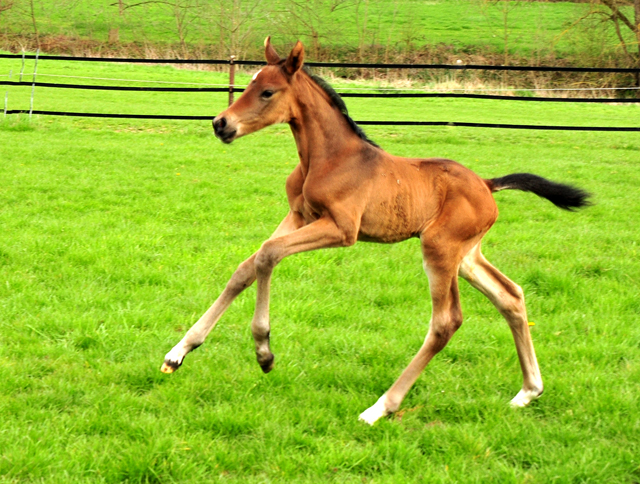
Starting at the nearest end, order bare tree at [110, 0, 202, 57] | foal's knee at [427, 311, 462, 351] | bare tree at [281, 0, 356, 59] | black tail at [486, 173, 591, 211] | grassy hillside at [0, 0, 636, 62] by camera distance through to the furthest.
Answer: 1. foal's knee at [427, 311, 462, 351]
2. black tail at [486, 173, 591, 211]
3. grassy hillside at [0, 0, 636, 62]
4. bare tree at [110, 0, 202, 57]
5. bare tree at [281, 0, 356, 59]

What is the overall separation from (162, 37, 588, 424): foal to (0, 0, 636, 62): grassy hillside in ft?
78.6

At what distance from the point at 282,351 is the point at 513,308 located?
58.3 inches

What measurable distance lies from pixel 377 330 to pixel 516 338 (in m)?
1.20

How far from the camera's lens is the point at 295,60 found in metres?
3.65

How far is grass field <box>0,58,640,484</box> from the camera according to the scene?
10.5ft

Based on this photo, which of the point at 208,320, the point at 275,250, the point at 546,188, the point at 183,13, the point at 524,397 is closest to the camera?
the point at 275,250

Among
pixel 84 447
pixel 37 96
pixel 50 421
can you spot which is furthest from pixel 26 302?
pixel 37 96

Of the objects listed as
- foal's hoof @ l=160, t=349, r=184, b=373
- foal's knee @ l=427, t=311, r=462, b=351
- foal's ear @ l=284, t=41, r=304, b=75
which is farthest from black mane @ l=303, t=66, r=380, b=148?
foal's hoof @ l=160, t=349, r=184, b=373

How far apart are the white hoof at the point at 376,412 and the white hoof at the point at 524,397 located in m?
0.77

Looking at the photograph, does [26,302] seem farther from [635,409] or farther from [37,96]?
[37,96]

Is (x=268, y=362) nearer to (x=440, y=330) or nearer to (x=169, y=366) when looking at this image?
(x=169, y=366)

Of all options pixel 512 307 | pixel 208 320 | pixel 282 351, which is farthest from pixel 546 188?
pixel 208 320

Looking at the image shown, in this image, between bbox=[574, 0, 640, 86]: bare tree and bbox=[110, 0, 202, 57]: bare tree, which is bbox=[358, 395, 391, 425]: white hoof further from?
bbox=[110, 0, 202, 57]: bare tree

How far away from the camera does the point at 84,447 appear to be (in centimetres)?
318
